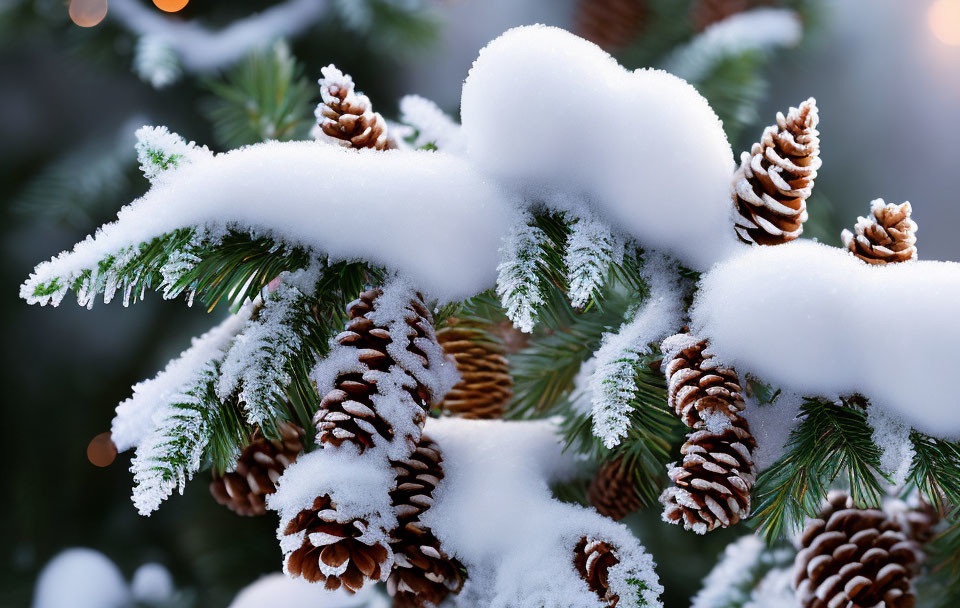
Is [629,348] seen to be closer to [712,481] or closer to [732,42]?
[712,481]

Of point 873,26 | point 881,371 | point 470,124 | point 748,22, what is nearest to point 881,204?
point 881,371

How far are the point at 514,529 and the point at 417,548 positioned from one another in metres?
0.06

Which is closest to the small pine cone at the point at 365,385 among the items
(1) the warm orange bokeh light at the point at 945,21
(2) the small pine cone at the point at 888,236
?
(2) the small pine cone at the point at 888,236

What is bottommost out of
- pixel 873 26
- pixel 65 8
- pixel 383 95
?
pixel 65 8

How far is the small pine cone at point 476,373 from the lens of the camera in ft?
1.75

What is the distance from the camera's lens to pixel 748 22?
963 millimetres

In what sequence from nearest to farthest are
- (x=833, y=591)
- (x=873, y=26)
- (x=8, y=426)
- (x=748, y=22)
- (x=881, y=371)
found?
(x=881, y=371), (x=833, y=591), (x=748, y=22), (x=8, y=426), (x=873, y=26)

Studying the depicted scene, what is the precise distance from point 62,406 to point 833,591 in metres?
1.31

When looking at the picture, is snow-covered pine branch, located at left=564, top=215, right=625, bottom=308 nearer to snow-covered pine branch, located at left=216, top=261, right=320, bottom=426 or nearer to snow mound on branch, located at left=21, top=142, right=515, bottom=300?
snow mound on branch, located at left=21, top=142, right=515, bottom=300

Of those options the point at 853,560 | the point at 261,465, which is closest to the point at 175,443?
the point at 261,465

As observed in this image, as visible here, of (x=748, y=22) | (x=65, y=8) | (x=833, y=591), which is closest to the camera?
(x=833, y=591)

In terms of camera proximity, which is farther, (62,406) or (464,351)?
(62,406)

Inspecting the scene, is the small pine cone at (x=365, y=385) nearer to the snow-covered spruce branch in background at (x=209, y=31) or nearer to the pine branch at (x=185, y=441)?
the pine branch at (x=185, y=441)

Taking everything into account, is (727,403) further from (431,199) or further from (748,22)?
(748,22)
